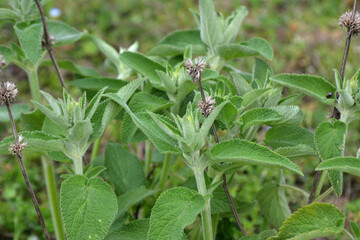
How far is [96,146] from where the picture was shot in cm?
237

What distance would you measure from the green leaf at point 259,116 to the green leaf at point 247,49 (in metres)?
0.43

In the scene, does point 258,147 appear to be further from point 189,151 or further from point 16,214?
point 16,214

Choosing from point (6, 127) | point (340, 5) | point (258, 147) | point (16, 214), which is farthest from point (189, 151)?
point (340, 5)

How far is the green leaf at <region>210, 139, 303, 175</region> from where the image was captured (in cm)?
135

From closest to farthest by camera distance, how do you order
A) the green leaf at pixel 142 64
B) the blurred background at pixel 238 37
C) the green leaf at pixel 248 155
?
1. the green leaf at pixel 248 155
2. the green leaf at pixel 142 64
3. the blurred background at pixel 238 37

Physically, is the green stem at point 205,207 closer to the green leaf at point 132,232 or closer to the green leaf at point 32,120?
the green leaf at point 132,232

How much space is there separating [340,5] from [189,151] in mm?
3799

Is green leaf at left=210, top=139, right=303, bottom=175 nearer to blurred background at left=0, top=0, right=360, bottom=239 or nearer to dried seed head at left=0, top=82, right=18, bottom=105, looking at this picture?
dried seed head at left=0, top=82, right=18, bottom=105

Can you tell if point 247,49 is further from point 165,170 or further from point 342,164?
point 342,164

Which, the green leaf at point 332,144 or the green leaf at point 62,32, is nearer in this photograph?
the green leaf at point 332,144

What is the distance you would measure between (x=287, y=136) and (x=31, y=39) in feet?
3.68

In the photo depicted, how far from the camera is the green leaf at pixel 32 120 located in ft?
6.49

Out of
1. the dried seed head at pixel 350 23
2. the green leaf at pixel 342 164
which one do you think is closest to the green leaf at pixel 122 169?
the green leaf at pixel 342 164

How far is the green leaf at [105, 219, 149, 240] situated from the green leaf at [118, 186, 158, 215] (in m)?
0.09
